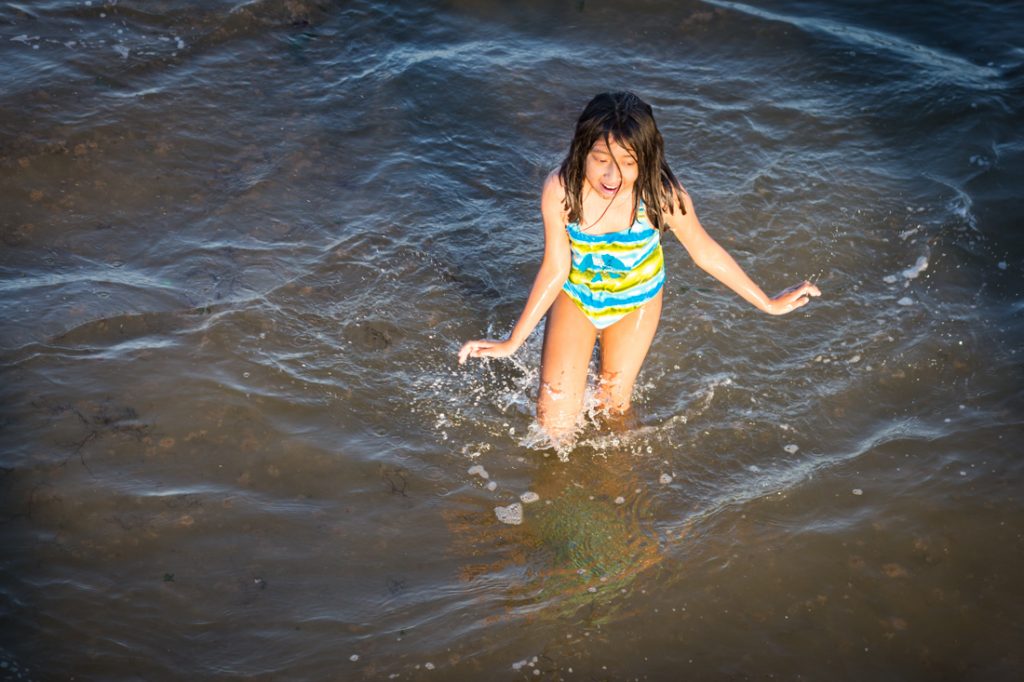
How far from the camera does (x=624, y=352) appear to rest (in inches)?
214

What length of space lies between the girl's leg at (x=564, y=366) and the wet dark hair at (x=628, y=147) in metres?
0.58

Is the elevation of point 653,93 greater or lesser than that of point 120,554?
greater

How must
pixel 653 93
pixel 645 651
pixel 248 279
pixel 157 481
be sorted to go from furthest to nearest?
pixel 653 93
pixel 248 279
pixel 157 481
pixel 645 651

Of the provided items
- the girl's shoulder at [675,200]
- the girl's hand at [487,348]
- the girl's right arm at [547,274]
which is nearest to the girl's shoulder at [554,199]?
the girl's right arm at [547,274]

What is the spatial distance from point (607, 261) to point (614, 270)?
6cm

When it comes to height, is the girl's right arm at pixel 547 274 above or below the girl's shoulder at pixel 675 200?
below

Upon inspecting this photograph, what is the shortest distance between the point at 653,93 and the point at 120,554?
573 centimetres

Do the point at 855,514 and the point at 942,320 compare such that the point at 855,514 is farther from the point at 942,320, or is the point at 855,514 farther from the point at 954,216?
the point at 954,216

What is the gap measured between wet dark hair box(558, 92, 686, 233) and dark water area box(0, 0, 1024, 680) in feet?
4.77

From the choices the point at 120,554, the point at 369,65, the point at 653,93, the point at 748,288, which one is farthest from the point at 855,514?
the point at 369,65

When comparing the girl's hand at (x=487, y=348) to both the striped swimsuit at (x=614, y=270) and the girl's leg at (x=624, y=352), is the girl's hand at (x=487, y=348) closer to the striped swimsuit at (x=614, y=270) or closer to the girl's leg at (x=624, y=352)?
the striped swimsuit at (x=614, y=270)

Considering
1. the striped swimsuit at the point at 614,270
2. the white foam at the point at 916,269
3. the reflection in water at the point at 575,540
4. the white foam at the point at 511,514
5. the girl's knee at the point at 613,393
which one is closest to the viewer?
the reflection in water at the point at 575,540

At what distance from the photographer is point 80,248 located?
21.6 ft

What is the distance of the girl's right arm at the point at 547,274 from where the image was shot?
16.0 feet
